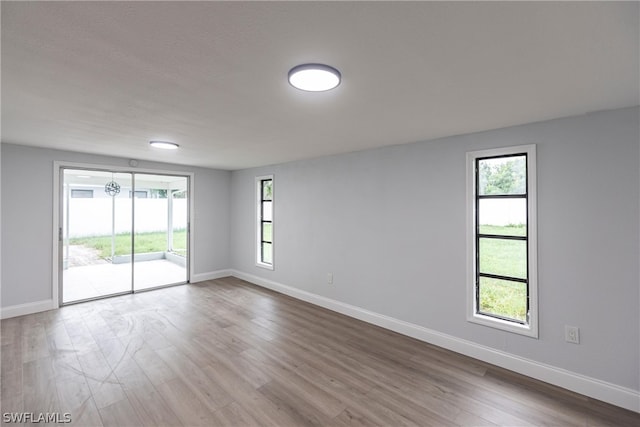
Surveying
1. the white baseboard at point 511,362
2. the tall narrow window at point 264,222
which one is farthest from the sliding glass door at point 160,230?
the white baseboard at point 511,362

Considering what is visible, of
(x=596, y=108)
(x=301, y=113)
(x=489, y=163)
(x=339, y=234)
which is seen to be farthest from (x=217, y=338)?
(x=596, y=108)

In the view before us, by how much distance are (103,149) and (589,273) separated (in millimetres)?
5930

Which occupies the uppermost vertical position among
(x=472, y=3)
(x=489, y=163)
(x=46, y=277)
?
(x=472, y=3)

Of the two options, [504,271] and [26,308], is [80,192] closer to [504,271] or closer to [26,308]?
[26,308]

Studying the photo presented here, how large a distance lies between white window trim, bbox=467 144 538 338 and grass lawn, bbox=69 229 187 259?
531 centimetres

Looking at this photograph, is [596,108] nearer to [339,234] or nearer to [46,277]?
[339,234]

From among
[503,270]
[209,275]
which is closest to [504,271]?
A: [503,270]

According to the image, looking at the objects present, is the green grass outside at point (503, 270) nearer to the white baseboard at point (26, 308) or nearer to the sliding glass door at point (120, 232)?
the sliding glass door at point (120, 232)

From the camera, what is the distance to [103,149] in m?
4.23

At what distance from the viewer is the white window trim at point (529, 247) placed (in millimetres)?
2709

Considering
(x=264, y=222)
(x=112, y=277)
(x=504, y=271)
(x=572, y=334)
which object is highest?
(x=264, y=222)

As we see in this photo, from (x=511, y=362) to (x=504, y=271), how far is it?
87 centimetres

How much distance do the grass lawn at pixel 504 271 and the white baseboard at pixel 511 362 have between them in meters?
0.41

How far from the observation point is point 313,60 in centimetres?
163
